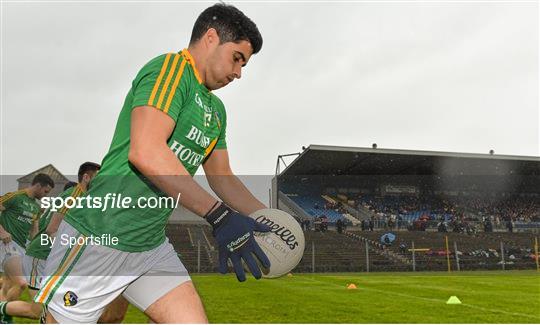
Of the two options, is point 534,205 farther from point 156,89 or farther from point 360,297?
point 156,89

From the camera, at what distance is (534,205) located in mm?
49094

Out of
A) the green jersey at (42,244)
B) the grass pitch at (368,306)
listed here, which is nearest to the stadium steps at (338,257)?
the grass pitch at (368,306)

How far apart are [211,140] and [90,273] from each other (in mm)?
914

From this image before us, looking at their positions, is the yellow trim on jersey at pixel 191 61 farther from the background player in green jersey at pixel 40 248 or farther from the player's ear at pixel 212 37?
the background player in green jersey at pixel 40 248

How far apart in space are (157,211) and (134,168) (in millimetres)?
293

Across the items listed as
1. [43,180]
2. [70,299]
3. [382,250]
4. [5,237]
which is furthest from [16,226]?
[382,250]

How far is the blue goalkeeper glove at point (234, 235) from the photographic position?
2.60 meters

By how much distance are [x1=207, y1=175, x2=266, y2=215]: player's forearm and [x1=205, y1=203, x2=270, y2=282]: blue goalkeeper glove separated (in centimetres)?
91

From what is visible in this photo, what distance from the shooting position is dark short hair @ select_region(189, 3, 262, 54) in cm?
286

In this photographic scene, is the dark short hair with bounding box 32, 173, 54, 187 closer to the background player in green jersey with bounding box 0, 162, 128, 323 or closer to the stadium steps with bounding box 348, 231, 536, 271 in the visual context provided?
the background player in green jersey with bounding box 0, 162, 128, 323

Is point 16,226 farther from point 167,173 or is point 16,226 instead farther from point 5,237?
point 167,173

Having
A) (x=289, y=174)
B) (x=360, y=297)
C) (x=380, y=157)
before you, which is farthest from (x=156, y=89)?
(x=289, y=174)

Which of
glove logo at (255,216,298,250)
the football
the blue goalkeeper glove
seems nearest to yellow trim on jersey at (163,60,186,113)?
the blue goalkeeper glove

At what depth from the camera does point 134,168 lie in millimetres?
2775
